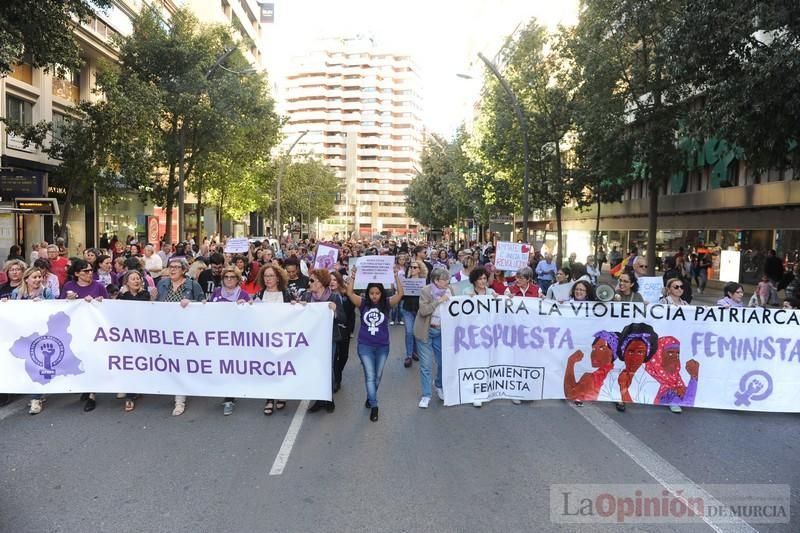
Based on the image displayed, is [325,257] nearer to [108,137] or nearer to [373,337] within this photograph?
[373,337]

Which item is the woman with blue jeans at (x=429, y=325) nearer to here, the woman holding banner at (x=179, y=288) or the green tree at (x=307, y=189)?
the woman holding banner at (x=179, y=288)

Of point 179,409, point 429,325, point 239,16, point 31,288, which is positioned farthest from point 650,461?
point 239,16

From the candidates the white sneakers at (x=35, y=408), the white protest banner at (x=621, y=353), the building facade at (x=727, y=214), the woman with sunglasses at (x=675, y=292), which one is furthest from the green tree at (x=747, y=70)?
the white sneakers at (x=35, y=408)

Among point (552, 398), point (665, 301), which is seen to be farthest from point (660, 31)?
point (552, 398)

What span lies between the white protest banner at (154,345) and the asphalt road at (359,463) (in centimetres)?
32

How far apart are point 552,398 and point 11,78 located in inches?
865

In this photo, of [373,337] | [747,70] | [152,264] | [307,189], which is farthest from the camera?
[307,189]

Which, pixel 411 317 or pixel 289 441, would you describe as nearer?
pixel 289 441

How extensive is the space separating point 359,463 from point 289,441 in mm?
903

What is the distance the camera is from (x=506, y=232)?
117 feet

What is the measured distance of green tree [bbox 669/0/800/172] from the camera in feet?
38.5

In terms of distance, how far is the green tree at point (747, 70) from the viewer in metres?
11.7

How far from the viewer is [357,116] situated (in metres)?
142

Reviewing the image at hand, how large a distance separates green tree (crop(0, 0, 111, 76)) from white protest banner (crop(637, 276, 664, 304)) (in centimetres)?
1145
